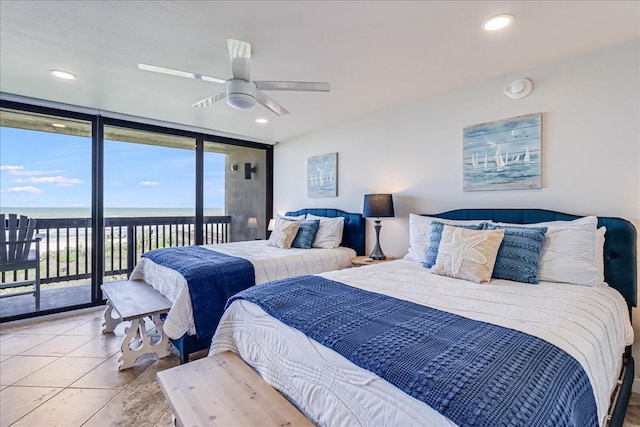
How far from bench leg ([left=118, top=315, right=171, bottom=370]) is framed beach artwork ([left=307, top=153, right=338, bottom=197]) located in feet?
8.47

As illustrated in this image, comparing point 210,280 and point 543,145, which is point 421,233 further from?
point 210,280

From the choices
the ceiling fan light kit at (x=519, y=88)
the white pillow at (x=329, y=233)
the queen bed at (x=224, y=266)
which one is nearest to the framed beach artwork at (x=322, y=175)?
the queen bed at (x=224, y=266)

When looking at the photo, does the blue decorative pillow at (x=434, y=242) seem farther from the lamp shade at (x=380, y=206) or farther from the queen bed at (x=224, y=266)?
the queen bed at (x=224, y=266)

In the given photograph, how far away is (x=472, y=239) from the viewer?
6.97 ft

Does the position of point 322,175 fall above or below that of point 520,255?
above

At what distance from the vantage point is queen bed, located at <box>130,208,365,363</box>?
2332 millimetres

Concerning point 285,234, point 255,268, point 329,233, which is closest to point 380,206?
point 329,233

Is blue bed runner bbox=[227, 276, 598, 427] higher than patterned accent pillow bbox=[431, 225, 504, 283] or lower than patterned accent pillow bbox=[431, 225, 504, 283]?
lower

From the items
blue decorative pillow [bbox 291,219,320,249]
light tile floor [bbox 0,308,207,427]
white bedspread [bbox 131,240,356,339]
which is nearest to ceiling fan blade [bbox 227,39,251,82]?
white bedspread [bbox 131,240,356,339]

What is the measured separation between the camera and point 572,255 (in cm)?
196

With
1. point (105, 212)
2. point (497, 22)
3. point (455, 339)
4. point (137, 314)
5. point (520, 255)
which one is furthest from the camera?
point (105, 212)

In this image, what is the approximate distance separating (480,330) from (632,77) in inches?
87.5

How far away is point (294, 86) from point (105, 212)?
10.7ft

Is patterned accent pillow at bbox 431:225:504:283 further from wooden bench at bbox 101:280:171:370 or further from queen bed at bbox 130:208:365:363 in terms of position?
wooden bench at bbox 101:280:171:370
